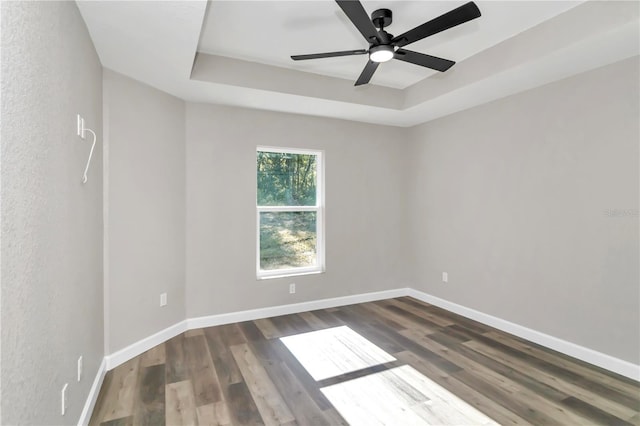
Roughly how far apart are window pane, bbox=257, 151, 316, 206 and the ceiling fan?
1.76 m

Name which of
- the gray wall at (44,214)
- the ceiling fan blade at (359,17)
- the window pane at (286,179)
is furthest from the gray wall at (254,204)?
the ceiling fan blade at (359,17)

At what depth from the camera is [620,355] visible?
2641mm

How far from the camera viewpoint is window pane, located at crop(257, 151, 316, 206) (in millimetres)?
4039

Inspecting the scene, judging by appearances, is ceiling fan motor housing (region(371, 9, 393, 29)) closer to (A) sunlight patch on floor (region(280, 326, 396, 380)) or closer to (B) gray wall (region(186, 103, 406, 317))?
(B) gray wall (region(186, 103, 406, 317))

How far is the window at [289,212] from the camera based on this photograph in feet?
13.3

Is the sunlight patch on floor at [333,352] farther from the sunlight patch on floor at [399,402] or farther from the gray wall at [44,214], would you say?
the gray wall at [44,214]

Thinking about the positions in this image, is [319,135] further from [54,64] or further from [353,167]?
[54,64]

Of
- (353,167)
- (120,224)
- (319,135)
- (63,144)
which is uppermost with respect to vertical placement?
(319,135)

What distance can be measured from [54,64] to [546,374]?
3784 millimetres

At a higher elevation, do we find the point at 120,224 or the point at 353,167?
the point at 353,167

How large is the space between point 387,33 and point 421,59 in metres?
0.42

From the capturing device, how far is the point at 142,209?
3.04 m

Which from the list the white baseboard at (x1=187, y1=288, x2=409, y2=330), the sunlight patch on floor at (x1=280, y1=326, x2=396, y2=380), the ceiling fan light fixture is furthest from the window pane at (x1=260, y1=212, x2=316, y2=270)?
the ceiling fan light fixture

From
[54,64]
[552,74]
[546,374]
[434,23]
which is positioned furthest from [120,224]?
[552,74]
